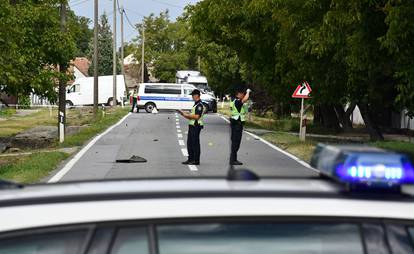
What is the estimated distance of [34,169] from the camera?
567 inches

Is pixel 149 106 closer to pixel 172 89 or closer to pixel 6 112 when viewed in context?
pixel 172 89

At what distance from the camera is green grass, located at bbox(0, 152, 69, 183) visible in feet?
42.9

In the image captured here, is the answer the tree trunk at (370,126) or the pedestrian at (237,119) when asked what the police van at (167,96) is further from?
the pedestrian at (237,119)

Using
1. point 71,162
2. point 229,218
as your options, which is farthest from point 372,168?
point 71,162

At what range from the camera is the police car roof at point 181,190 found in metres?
2.43

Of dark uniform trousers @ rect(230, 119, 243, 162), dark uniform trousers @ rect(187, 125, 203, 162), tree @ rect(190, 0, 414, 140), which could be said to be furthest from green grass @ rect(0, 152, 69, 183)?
tree @ rect(190, 0, 414, 140)

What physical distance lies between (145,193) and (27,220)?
1.35ft

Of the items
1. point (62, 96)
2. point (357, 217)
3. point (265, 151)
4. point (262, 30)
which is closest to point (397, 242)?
point (357, 217)

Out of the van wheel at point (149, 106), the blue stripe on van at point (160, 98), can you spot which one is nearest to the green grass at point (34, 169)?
the van wheel at point (149, 106)

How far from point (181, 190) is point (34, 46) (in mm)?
21087

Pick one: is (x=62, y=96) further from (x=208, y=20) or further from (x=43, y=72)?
(x=208, y=20)

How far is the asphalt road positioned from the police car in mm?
7725

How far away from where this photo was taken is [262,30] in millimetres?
28016

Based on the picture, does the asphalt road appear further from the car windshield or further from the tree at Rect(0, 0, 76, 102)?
the tree at Rect(0, 0, 76, 102)
